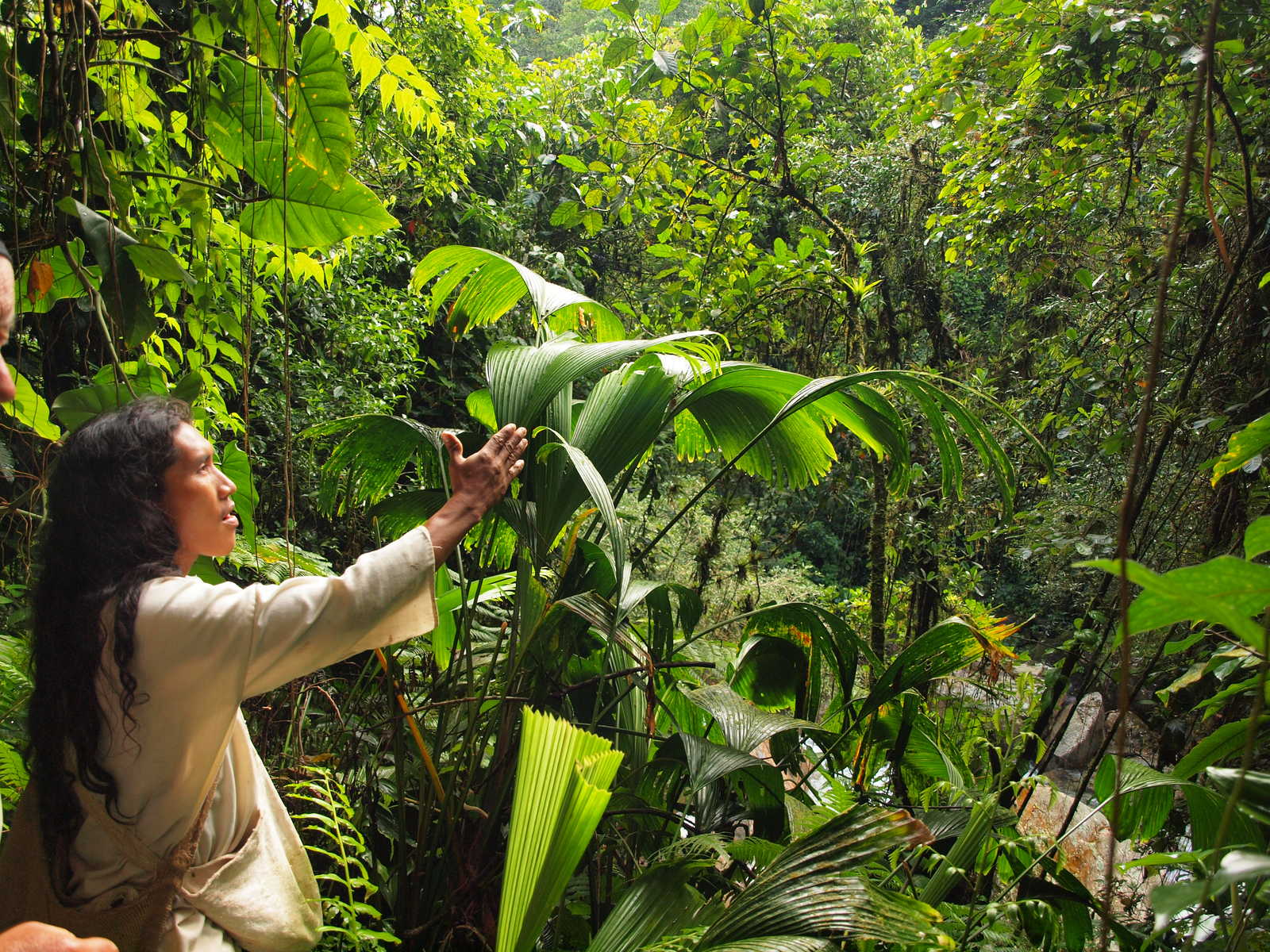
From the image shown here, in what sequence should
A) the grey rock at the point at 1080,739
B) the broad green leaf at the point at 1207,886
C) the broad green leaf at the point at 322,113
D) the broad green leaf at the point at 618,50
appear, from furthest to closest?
the grey rock at the point at 1080,739 < the broad green leaf at the point at 618,50 < the broad green leaf at the point at 322,113 < the broad green leaf at the point at 1207,886

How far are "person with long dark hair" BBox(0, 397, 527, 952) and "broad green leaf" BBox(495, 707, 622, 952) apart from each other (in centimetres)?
21

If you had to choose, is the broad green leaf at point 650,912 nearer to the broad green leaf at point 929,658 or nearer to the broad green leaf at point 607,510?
the broad green leaf at point 607,510

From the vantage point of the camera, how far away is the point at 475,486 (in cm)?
111

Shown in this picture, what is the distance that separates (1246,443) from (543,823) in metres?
0.94

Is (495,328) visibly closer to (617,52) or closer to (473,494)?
(617,52)

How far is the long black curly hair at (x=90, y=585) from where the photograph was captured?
0.94 m

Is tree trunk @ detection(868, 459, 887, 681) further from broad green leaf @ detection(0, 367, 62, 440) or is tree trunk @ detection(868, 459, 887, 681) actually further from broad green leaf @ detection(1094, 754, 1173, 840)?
broad green leaf @ detection(0, 367, 62, 440)

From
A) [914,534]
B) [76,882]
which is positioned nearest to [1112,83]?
[914,534]

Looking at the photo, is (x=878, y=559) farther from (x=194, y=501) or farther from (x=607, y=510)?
(x=194, y=501)

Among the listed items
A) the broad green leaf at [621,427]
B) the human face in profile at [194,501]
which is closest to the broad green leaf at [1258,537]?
the broad green leaf at [621,427]

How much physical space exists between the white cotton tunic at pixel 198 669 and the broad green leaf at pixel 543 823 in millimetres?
242

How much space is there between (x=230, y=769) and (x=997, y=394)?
3933 mm

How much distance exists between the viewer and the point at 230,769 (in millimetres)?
1050

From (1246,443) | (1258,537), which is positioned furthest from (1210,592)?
(1246,443)
